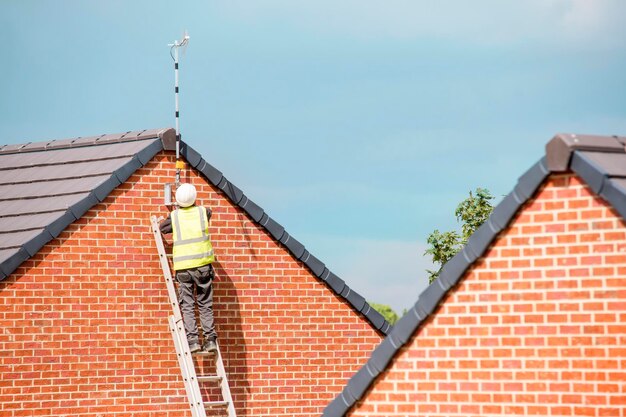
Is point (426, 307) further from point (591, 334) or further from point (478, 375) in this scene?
point (591, 334)

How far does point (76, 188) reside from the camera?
647 inches

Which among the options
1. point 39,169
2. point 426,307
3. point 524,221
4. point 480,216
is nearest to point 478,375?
point 426,307

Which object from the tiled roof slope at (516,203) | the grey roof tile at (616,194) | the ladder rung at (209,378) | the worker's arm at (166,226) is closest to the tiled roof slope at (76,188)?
the worker's arm at (166,226)

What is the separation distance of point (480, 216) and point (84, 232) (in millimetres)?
13164

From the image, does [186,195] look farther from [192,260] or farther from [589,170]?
[589,170]

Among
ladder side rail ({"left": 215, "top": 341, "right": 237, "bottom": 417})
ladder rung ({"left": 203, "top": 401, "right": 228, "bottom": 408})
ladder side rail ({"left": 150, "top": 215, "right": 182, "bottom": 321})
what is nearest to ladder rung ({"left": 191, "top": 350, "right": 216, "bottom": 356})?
ladder side rail ({"left": 215, "top": 341, "right": 237, "bottom": 417})

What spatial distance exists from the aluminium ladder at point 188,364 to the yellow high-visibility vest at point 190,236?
362mm

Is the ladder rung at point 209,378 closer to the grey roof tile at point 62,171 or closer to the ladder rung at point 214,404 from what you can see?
the ladder rung at point 214,404

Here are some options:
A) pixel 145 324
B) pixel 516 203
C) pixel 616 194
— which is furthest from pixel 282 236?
pixel 616 194

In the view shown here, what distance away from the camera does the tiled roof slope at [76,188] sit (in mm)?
15648

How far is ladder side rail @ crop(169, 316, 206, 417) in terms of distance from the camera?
49.8ft

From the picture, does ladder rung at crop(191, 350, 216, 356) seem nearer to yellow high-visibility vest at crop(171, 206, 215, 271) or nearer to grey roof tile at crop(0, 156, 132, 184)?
yellow high-visibility vest at crop(171, 206, 215, 271)

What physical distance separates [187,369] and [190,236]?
185 cm

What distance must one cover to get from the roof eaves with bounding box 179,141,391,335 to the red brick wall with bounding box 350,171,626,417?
6.38m
